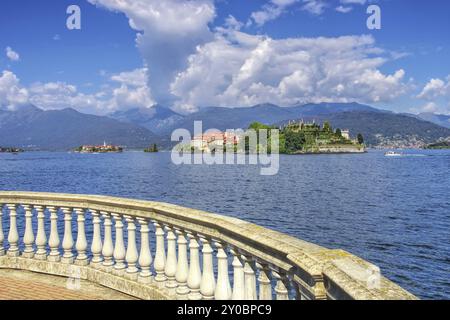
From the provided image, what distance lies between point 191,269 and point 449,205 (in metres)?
51.0

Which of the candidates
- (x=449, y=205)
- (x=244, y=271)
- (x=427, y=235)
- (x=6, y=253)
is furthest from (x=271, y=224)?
(x=244, y=271)

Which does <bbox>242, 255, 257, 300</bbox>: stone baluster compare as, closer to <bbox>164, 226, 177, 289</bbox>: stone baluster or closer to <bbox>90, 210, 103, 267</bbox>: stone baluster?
<bbox>164, 226, 177, 289</bbox>: stone baluster

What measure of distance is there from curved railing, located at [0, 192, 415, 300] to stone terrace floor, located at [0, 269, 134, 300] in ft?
0.43

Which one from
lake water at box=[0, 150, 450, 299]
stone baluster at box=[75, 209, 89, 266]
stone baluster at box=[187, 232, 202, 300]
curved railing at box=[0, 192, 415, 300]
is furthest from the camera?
lake water at box=[0, 150, 450, 299]

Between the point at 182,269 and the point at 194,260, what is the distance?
1.19 ft

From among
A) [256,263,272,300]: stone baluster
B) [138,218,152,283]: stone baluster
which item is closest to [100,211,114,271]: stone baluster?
[138,218,152,283]: stone baluster

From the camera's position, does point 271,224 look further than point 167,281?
Yes

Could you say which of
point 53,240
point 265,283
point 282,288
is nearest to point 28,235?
point 53,240

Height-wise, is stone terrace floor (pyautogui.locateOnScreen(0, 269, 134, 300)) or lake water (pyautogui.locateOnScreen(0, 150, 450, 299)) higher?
stone terrace floor (pyautogui.locateOnScreen(0, 269, 134, 300))

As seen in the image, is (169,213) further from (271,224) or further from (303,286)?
(271,224)

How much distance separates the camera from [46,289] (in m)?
6.64

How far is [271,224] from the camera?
125 feet

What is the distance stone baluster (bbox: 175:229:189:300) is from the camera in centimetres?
555
